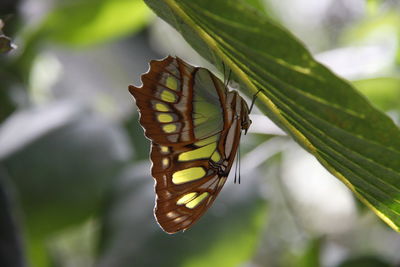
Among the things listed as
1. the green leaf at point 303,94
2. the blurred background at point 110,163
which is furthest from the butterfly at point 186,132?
the blurred background at point 110,163

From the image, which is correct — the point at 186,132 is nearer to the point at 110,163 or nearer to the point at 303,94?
the point at 303,94

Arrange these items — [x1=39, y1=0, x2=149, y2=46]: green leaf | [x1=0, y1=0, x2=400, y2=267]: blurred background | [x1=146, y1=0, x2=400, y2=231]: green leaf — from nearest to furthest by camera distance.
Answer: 1. [x1=146, y1=0, x2=400, y2=231]: green leaf
2. [x1=0, y1=0, x2=400, y2=267]: blurred background
3. [x1=39, y1=0, x2=149, y2=46]: green leaf

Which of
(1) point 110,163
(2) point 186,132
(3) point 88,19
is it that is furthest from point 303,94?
(3) point 88,19

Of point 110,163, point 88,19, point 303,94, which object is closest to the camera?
point 303,94

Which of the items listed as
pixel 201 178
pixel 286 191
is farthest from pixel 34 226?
pixel 286 191

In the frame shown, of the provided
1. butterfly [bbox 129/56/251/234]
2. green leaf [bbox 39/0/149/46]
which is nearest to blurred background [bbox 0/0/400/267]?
green leaf [bbox 39/0/149/46]

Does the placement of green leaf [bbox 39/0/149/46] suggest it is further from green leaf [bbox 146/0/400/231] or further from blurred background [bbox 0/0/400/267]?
green leaf [bbox 146/0/400/231]
